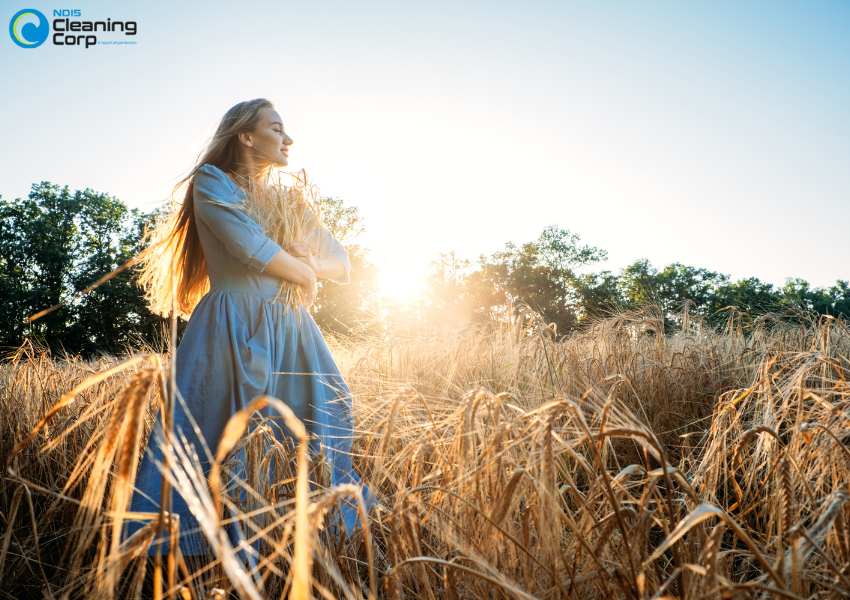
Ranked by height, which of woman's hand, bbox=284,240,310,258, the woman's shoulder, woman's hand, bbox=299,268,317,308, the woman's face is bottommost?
woman's hand, bbox=299,268,317,308

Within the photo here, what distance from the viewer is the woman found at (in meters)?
1.64

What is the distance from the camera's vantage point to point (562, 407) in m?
0.72

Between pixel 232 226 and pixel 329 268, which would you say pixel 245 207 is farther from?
pixel 329 268

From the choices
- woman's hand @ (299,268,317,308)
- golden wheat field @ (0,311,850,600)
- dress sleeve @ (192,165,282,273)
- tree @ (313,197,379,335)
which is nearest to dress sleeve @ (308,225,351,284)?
woman's hand @ (299,268,317,308)

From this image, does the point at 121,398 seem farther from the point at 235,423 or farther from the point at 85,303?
the point at 85,303

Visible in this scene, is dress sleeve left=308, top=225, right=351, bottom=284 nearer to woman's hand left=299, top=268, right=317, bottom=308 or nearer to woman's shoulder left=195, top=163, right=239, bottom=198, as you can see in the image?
woman's hand left=299, top=268, right=317, bottom=308

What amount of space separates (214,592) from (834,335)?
3.91 metres

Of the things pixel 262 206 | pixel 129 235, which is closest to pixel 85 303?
pixel 129 235

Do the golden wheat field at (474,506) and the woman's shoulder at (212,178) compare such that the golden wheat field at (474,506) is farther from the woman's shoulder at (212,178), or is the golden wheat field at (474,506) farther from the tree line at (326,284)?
the tree line at (326,284)

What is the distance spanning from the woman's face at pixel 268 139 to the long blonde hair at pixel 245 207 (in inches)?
1.1

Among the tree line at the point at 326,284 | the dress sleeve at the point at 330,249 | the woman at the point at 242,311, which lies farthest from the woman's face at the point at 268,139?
the tree line at the point at 326,284

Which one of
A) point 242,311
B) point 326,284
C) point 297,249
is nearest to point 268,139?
point 297,249

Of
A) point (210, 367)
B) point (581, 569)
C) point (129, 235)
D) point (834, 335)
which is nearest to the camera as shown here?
point (581, 569)

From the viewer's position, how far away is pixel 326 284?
2106 centimetres
